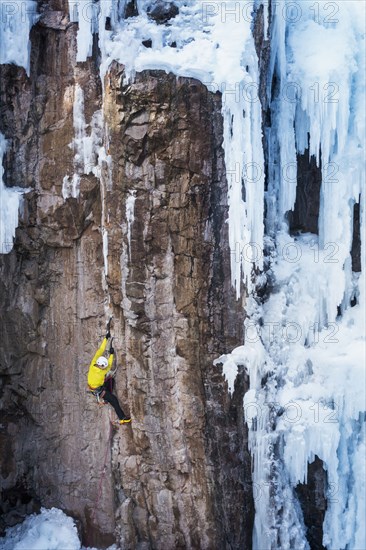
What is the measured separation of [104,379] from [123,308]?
950 mm

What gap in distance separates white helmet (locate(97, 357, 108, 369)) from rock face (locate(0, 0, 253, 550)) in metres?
0.38

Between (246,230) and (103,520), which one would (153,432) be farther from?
(246,230)

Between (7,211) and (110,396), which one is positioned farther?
(7,211)

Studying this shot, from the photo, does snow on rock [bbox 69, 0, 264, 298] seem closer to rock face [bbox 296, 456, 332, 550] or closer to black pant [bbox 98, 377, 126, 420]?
black pant [bbox 98, 377, 126, 420]

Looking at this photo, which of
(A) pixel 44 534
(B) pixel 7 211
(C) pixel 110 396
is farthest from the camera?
(A) pixel 44 534

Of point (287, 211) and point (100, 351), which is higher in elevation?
point (287, 211)

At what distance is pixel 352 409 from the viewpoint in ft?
24.0

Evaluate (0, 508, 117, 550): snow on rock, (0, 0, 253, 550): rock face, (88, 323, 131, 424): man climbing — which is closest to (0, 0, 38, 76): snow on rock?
(0, 0, 253, 550): rock face

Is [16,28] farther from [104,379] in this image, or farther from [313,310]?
[313,310]

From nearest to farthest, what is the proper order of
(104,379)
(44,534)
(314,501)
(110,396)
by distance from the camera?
1. (314,501)
2. (104,379)
3. (110,396)
4. (44,534)

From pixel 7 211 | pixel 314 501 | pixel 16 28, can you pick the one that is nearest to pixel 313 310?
pixel 314 501

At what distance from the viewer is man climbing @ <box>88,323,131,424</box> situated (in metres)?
7.43

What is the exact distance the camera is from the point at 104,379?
7.54 meters

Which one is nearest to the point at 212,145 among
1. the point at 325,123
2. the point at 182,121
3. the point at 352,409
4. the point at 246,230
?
the point at 182,121
